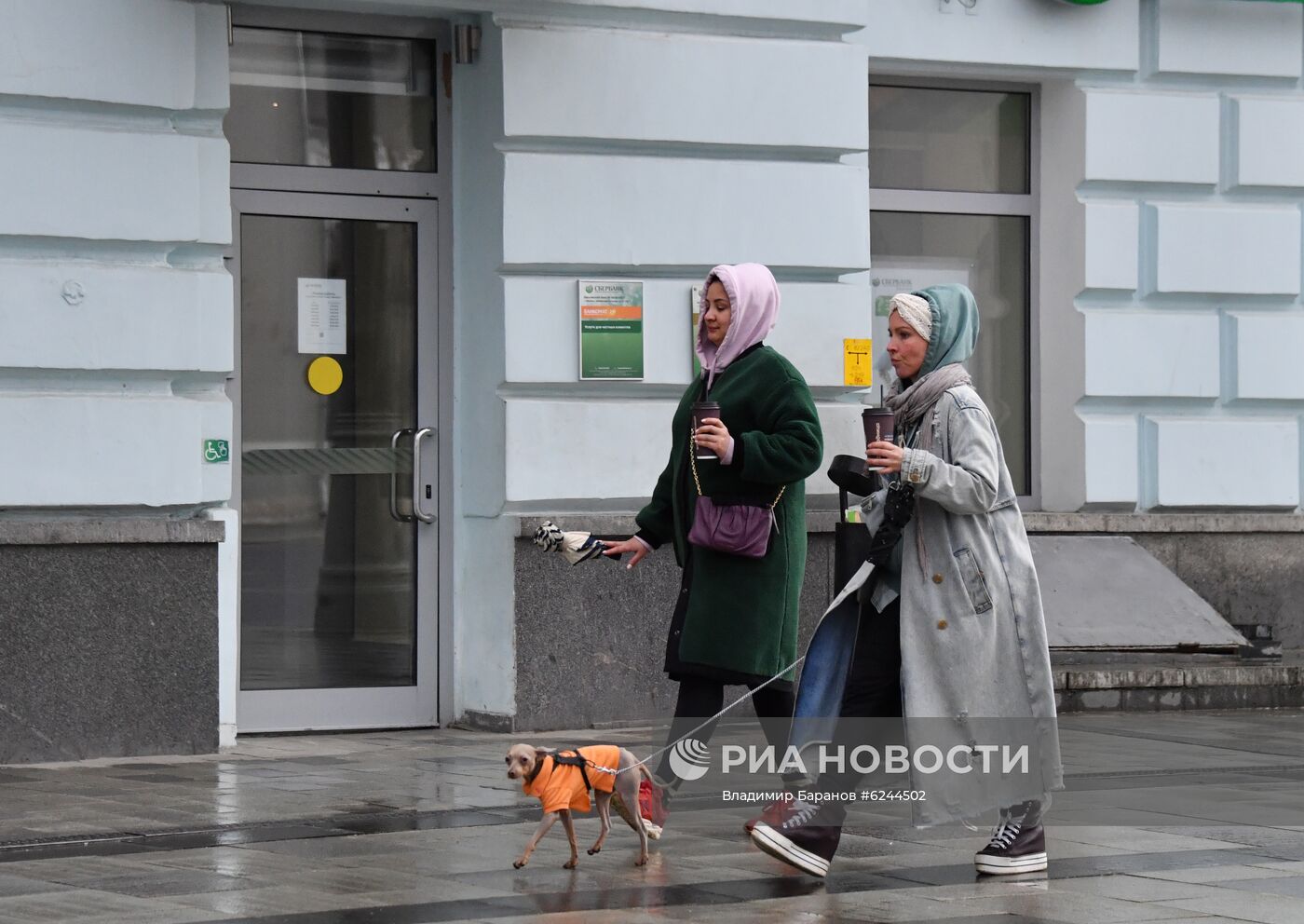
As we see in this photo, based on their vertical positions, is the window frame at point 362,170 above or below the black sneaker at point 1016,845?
above

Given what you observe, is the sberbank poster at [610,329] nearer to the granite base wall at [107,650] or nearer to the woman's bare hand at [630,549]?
the granite base wall at [107,650]

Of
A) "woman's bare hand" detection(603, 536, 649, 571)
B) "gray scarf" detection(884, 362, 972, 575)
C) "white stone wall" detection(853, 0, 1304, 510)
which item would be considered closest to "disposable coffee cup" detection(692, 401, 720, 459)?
"woman's bare hand" detection(603, 536, 649, 571)

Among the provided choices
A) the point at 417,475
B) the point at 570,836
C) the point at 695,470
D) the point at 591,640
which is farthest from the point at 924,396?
the point at 417,475

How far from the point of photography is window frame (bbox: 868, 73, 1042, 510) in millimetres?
11016

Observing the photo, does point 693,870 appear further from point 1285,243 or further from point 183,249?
point 1285,243

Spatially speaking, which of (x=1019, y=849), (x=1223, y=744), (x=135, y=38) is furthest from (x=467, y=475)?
(x=1019, y=849)

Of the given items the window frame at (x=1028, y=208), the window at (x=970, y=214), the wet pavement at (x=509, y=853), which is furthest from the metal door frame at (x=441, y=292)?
the window frame at (x=1028, y=208)

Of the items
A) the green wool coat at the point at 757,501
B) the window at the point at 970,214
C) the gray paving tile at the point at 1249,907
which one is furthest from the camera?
the window at the point at 970,214

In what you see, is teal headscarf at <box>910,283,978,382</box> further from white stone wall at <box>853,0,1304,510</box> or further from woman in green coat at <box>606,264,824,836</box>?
white stone wall at <box>853,0,1304,510</box>

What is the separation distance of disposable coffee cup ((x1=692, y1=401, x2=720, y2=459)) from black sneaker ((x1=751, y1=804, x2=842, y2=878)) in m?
1.16

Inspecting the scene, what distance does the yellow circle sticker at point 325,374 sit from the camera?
945 cm

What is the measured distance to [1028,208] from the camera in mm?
11180

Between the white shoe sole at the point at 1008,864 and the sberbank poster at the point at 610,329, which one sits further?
the sberbank poster at the point at 610,329

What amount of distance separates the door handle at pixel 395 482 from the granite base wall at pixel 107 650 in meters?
1.18
